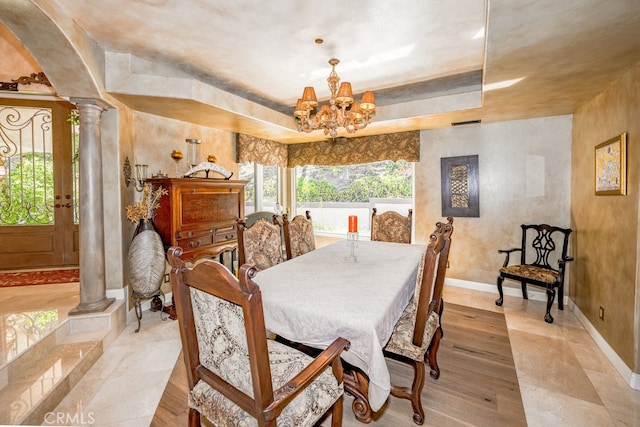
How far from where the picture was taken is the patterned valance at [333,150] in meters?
4.38

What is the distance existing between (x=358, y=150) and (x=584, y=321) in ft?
11.5

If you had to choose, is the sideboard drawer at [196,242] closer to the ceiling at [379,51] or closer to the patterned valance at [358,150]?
the ceiling at [379,51]

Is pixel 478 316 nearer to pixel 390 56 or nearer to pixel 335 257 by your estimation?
pixel 335 257

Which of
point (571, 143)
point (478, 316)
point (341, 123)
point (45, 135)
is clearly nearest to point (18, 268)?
point (45, 135)

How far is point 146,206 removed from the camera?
295 cm

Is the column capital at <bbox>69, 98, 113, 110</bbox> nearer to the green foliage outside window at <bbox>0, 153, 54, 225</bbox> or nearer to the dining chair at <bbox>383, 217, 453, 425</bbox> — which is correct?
the green foliage outside window at <bbox>0, 153, 54, 225</bbox>

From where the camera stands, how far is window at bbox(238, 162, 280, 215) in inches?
199

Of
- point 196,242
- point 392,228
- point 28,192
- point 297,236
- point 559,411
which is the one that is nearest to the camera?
point 559,411

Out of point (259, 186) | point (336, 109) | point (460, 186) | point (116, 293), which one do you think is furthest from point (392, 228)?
point (116, 293)

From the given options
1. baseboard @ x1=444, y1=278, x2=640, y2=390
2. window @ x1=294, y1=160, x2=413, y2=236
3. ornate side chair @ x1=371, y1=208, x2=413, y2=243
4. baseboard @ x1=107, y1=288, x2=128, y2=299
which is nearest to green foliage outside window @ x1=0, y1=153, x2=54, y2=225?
baseboard @ x1=107, y1=288, x2=128, y2=299

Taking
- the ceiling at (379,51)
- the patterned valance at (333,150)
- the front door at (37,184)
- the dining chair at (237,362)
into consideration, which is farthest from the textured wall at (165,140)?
the dining chair at (237,362)

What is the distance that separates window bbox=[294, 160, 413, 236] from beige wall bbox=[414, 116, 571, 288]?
40 cm

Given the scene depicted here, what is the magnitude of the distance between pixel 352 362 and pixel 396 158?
358 cm

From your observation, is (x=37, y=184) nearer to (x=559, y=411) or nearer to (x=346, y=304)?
(x=346, y=304)
